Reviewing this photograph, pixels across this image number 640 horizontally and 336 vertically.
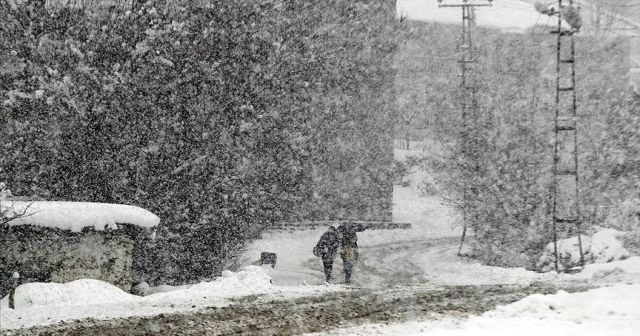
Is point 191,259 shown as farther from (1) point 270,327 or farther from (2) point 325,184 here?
(2) point 325,184

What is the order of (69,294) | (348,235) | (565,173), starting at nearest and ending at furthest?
(69,294)
(348,235)
(565,173)

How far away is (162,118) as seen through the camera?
14.6 m

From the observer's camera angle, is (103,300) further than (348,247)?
No

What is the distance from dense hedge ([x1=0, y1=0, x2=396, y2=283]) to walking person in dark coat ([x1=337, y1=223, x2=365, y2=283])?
1.66 m

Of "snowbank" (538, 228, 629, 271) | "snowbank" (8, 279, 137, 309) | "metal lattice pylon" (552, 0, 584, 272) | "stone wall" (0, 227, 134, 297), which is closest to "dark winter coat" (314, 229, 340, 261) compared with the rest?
"metal lattice pylon" (552, 0, 584, 272)

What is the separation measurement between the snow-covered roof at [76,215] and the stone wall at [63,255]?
130mm

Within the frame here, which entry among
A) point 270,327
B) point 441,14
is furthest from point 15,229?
point 441,14

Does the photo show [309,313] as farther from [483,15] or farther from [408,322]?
[483,15]

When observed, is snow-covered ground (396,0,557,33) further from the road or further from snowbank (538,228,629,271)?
the road

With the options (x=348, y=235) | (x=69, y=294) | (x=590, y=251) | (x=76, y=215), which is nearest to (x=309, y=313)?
(x=69, y=294)

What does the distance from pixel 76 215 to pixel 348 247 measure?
26.3 ft

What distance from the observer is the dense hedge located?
561 inches

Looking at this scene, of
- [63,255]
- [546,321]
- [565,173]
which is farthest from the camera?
[565,173]

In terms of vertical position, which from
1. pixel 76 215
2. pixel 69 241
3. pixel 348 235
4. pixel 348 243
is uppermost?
pixel 76 215
